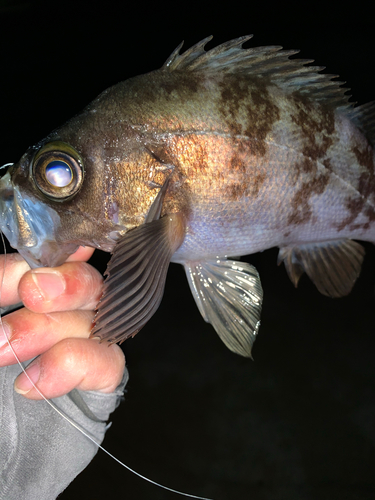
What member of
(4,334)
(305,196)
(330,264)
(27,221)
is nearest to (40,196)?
(27,221)

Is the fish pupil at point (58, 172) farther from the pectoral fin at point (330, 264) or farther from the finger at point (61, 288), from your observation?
the pectoral fin at point (330, 264)

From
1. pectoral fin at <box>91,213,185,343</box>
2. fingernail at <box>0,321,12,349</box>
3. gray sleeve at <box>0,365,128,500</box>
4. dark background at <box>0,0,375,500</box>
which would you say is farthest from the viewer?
dark background at <box>0,0,375,500</box>

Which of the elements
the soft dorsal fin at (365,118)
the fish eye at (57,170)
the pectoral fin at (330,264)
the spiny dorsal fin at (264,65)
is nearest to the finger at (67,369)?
the fish eye at (57,170)

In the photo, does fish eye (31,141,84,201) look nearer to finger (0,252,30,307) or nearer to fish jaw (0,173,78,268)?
fish jaw (0,173,78,268)

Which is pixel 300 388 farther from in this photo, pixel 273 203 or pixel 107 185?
pixel 107 185

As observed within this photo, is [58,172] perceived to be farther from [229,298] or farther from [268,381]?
[268,381]

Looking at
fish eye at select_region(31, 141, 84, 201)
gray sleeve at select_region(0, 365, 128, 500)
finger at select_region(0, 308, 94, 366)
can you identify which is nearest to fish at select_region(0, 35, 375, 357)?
fish eye at select_region(31, 141, 84, 201)
